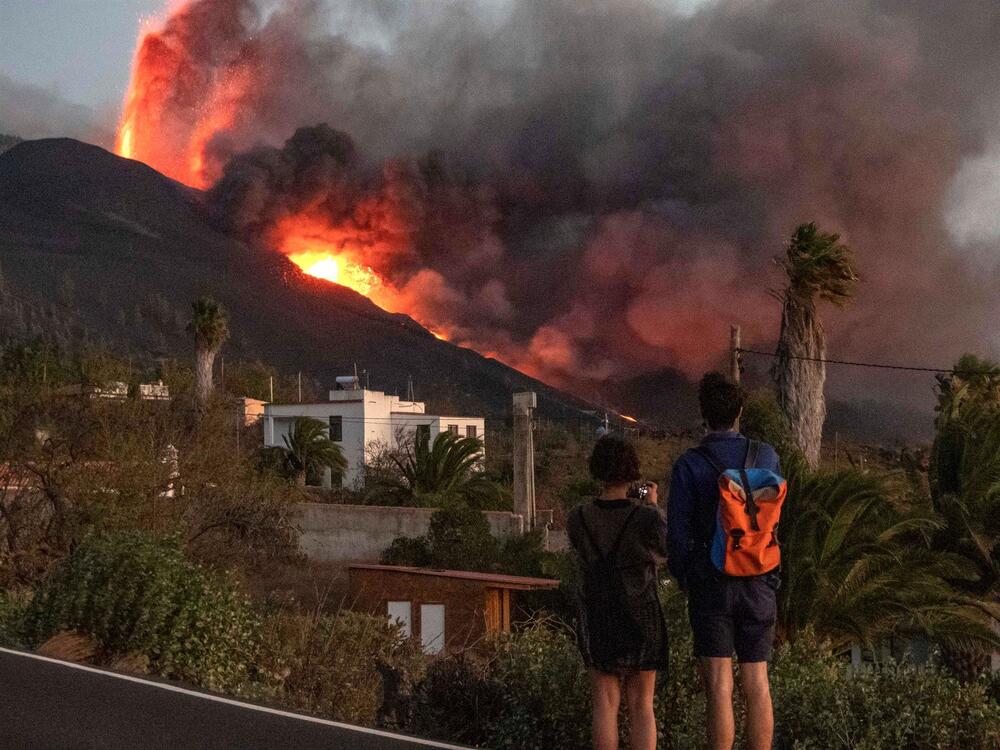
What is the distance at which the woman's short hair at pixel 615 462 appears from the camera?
6.67 metres

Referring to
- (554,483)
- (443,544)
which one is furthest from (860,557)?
(554,483)

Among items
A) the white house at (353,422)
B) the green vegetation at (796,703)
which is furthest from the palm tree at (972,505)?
the white house at (353,422)

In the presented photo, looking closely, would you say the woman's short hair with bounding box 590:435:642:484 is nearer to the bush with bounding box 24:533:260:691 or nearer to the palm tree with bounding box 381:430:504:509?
the bush with bounding box 24:533:260:691

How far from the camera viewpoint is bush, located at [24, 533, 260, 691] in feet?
38.2

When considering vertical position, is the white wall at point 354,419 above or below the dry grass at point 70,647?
above

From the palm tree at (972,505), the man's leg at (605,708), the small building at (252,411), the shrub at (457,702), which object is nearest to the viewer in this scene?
the man's leg at (605,708)

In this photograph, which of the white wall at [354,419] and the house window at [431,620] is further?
the white wall at [354,419]

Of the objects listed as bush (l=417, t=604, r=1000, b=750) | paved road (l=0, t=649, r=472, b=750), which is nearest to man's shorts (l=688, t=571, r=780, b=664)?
bush (l=417, t=604, r=1000, b=750)

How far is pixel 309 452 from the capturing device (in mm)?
61125

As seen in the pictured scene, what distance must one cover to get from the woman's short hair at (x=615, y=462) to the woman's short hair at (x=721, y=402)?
43 centimetres

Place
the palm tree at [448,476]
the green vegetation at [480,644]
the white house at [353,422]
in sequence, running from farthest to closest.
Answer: the white house at [353,422]
the palm tree at [448,476]
the green vegetation at [480,644]

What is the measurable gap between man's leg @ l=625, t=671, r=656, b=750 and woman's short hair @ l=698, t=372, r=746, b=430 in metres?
1.32

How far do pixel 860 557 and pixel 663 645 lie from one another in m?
7.85

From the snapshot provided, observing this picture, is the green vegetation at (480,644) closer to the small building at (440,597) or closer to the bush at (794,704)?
the bush at (794,704)
